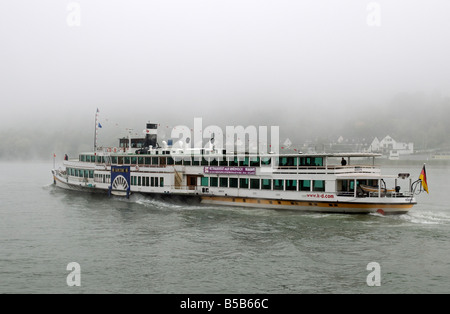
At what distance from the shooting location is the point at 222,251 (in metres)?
23.8

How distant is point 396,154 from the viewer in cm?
17725

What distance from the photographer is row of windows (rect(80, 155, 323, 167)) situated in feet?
118

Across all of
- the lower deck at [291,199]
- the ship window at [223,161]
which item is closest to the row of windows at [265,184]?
the lower deck at [291,199]

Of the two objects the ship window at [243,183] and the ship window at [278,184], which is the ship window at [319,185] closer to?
the ship window at [278,184]

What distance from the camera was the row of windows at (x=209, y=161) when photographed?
3606cm

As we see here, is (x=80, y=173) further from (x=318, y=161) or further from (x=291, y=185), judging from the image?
(x=318, y=161)

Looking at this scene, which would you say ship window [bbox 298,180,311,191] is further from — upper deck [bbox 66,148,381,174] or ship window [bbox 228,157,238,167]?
ship window [bbox 228,157,238,167]

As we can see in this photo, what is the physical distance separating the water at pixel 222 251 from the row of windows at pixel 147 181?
15.9 feet

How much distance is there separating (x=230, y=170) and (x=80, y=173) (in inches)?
872

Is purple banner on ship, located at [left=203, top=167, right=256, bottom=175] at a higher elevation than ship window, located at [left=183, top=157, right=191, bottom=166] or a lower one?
lower

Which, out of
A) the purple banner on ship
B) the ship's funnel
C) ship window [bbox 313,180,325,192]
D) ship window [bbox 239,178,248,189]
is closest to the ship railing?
ship window [bbox 313,180,325,192]
